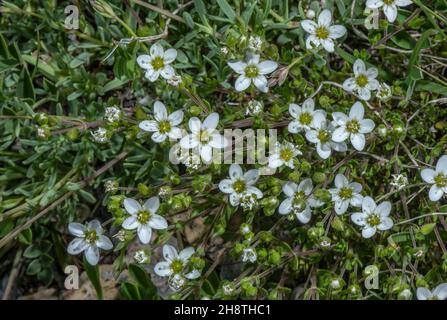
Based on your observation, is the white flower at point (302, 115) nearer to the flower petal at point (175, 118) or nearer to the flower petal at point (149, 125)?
the flower petal at point (175, 118)

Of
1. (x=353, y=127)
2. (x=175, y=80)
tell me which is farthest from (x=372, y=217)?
(x=175, y=80)

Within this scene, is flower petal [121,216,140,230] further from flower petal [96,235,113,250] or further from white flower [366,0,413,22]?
white flower [366,0,413,22]

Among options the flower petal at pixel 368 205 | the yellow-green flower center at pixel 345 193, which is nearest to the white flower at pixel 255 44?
the yellow-green flower center at pixel 345 193

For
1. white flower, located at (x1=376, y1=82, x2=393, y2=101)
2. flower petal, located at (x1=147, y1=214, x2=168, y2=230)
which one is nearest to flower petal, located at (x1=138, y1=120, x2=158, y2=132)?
flower petal, located at (x1=147, y1=214, x2=168, y2=230)

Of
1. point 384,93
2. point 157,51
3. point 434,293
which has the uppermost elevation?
point 157,51

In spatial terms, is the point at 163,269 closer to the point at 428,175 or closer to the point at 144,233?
the point at 144,233
